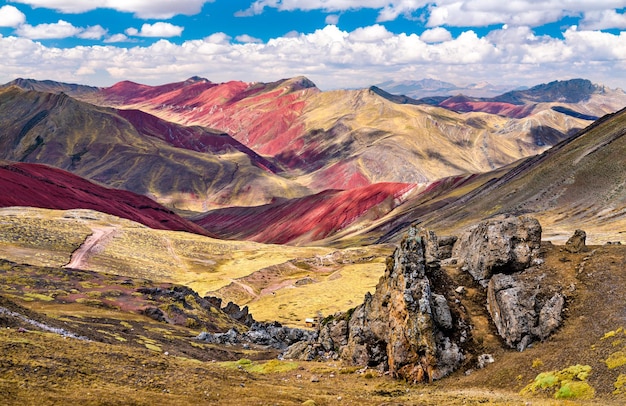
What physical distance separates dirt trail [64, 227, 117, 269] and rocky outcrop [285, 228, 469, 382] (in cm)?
6728

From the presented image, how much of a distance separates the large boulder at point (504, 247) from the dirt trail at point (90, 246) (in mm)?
79839

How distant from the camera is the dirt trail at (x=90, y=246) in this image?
96.6 m

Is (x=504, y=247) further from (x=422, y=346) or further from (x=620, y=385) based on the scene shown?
(x=620, y=385)

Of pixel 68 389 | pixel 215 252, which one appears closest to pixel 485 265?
pixel 68 389

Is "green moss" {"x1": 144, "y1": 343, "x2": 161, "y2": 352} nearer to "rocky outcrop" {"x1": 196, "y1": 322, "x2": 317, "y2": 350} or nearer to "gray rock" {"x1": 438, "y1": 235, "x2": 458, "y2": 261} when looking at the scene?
"rocky outcrop" {"x1": 196, "y1": 322, "x2": 317, "y2": 350}

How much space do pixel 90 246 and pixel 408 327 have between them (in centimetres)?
9446

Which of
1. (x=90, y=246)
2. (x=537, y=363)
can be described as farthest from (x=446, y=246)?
(x=90, y=246)

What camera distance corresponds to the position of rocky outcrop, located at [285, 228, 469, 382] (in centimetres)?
3497

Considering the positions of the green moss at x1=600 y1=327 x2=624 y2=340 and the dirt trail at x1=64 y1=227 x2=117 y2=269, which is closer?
the green moss at x1=600 y1=327 x2=624 y2=340

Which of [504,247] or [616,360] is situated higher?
[504,247]

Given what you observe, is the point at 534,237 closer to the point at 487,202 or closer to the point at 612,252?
the point at 612,252

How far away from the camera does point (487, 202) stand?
158125 mm

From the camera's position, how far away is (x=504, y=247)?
40219mm

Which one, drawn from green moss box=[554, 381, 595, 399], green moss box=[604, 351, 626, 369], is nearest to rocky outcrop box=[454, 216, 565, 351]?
green moss box=[604, 351, 626, 369]
